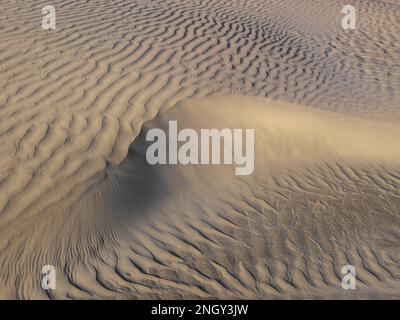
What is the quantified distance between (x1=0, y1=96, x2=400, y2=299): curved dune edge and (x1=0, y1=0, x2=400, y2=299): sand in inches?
0.6

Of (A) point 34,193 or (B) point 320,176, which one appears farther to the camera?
(B) point 320,176

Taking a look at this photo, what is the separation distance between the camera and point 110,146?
4809 millimetres

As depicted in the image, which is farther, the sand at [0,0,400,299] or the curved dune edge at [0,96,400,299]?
the sand at [0,0,400,299]

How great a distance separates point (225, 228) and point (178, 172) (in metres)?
0.97

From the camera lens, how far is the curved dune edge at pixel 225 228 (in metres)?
3.56

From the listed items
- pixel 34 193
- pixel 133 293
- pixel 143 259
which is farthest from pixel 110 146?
pixel 133 293

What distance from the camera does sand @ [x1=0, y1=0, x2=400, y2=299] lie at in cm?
368

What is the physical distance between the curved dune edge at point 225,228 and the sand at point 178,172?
0.05 ft

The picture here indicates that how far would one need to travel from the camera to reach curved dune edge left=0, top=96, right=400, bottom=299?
356 centimetres

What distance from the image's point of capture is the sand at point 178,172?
3676 millimetres

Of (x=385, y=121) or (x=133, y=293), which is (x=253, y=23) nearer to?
(x=385, y=121)

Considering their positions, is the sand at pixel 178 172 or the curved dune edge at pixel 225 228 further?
the sand at pixel 178 172

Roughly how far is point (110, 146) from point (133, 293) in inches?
76.5

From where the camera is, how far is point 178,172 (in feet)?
15.7
